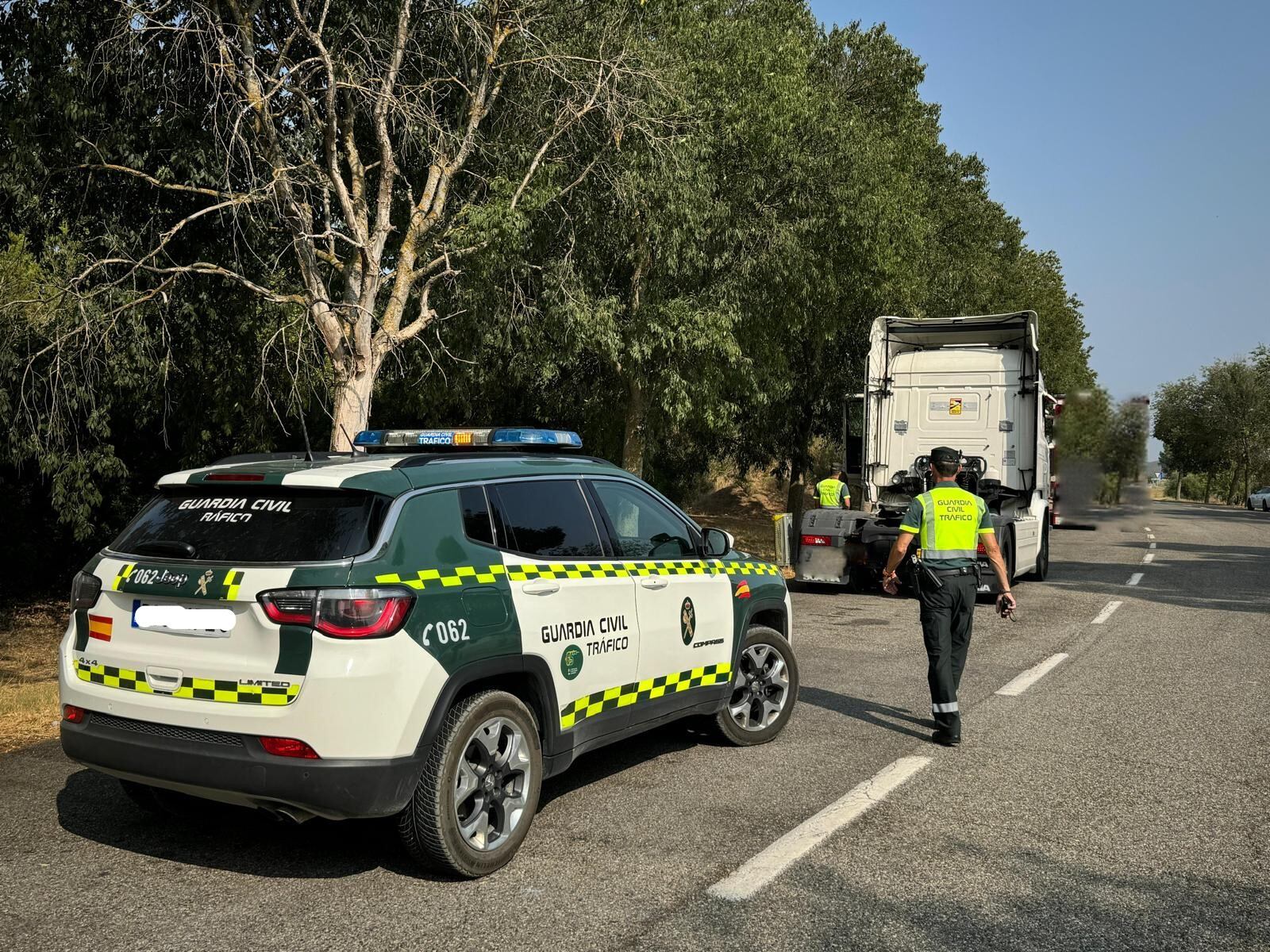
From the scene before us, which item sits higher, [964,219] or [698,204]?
[964,219]

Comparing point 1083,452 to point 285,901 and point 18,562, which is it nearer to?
point 18,562

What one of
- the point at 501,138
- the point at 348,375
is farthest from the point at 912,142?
the point at 348,375

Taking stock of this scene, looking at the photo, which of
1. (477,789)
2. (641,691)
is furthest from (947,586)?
(477,789)

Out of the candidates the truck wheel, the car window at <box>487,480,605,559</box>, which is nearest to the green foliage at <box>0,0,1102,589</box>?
the truck wheel

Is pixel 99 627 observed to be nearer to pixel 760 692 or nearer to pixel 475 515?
pixel 475 515

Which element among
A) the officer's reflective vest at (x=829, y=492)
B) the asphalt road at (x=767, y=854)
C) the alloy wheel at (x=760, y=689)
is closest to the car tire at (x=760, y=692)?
the alloy wheel at (x=760, y=689)

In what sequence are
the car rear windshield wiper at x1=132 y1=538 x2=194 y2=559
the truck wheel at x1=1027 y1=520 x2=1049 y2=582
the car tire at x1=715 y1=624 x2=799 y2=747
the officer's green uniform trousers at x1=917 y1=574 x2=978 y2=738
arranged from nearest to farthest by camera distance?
the car rear windshield wiper at x1=132 y1=538 x2=194 y2=559 < the car tire at x1=715 y1=624 x2=799 y2=747 < the officer's green uniform trousers at x1=917 y1=574 x2=978 y2=738 < the truck wheel at x1=1027 y1=520 x2=1049 y2=582

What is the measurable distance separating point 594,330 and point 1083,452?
13077 millimetres

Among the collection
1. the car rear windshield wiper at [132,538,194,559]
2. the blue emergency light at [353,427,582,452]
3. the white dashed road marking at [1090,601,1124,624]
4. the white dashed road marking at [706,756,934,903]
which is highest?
the blue emergency light at [353,427,582,452]

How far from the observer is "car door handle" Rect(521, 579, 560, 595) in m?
4.80

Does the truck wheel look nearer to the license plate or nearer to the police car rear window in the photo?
the police car rear window

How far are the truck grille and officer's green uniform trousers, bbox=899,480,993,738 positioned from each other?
4072 mm

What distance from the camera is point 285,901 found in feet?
14.0

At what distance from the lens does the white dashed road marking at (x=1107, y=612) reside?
12.3 m
